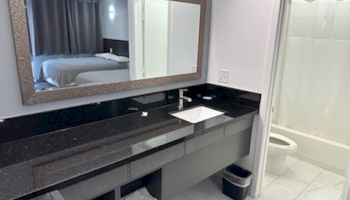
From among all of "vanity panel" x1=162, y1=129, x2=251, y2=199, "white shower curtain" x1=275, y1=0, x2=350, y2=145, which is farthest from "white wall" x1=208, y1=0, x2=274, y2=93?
"white shower curtain" x1=275, y1=0, x2=350, y2=145

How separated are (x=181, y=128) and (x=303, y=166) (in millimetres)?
1982

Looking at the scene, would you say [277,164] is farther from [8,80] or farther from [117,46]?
[8,80]

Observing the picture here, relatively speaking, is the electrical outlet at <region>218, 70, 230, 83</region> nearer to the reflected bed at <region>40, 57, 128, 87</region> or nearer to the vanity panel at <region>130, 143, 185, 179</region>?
the vanity panel at <region>130, 143, 185, 179</region>

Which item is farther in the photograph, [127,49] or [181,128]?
[127,49]

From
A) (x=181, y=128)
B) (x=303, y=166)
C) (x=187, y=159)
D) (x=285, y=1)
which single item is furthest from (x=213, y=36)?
(x=303, y=166)

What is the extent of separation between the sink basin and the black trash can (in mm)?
637

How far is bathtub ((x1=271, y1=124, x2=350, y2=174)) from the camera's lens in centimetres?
268

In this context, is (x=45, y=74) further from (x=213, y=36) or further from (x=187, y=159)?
(x=213, y=36)

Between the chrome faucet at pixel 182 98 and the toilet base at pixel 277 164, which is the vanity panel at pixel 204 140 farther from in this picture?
the toilet base at pixel 277 164

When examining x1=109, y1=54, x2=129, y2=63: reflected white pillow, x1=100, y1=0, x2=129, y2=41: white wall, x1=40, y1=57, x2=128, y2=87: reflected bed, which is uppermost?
x1=100, y1=0, x2=129, y2=41: white wall

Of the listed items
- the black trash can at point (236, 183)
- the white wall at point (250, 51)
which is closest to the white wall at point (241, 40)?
the white wall at point (250, 51)

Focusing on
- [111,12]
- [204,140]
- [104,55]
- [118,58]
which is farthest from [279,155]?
[111,12]

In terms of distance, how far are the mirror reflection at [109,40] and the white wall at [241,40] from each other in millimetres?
208

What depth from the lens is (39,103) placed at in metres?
1.45
